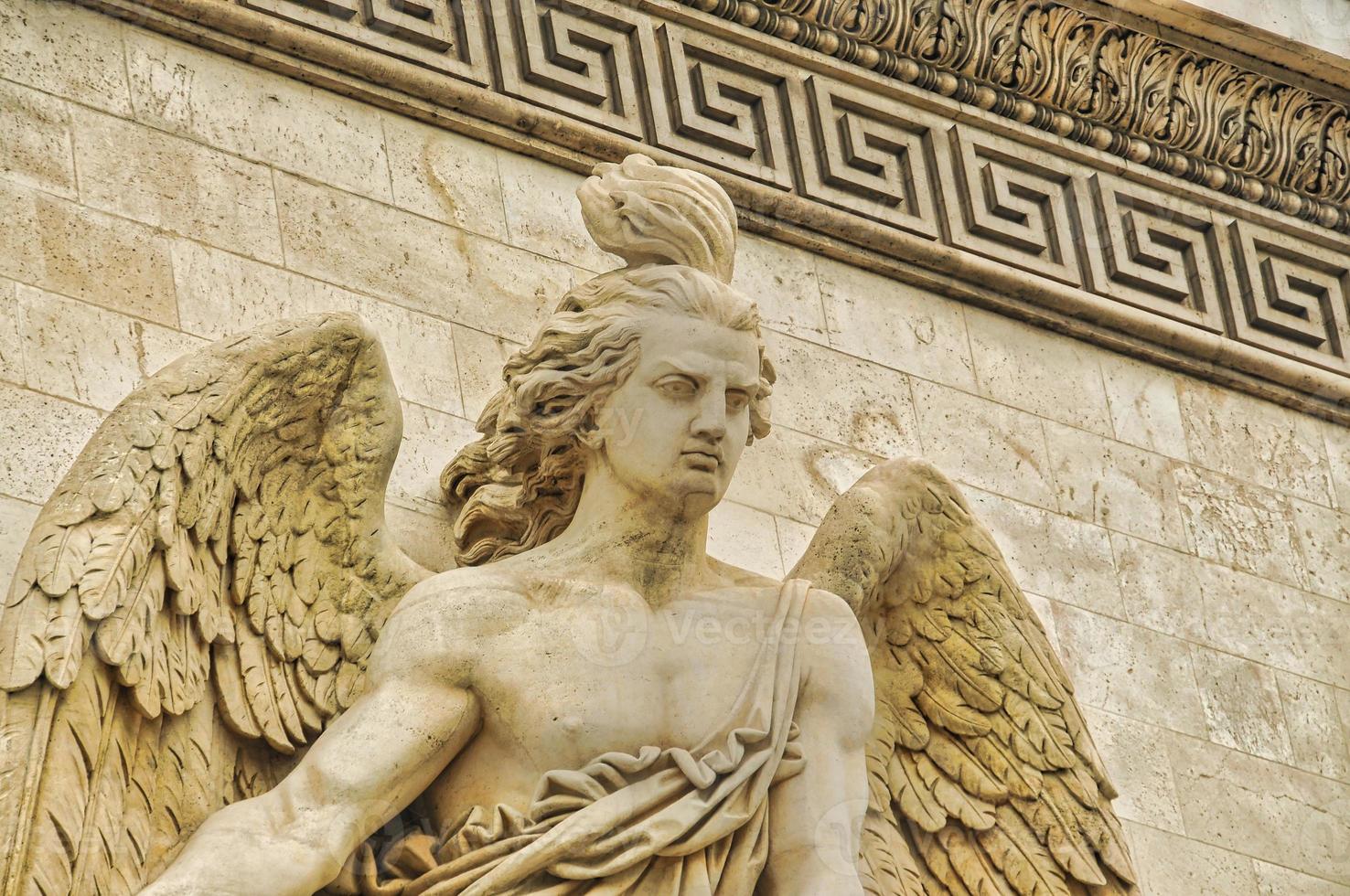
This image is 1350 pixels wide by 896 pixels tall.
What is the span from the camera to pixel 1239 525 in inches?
332

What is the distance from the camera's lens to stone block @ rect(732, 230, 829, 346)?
8.05m

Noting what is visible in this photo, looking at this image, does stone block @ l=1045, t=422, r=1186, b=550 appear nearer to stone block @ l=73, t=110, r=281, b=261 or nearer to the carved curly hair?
the carved curly hair

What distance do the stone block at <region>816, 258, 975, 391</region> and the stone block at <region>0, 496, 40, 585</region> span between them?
2.11 meters

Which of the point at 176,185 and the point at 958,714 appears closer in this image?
the point at 958,714

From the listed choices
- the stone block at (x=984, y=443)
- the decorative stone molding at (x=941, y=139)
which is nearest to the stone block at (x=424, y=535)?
the decorative stone molding at (x=941, y=139)

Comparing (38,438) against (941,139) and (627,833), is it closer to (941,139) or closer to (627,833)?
(627,833)

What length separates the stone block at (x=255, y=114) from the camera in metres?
7.47

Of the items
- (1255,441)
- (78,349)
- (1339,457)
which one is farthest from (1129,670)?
(78,349)

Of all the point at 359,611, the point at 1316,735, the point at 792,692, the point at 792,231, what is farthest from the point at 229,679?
the point at 1316,735

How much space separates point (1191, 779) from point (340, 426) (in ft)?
7.34

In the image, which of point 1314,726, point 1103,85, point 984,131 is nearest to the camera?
point 1314,726

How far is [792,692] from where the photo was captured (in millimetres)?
6688

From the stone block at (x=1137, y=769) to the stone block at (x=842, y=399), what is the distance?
0.77 m

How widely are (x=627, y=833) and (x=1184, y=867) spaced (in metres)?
1.83
